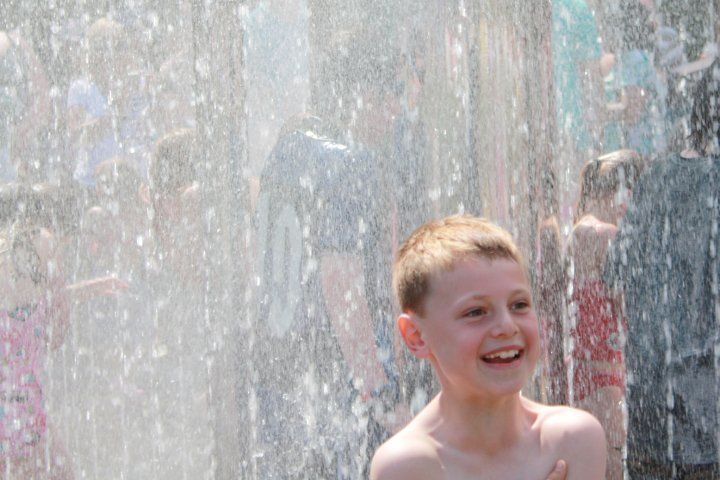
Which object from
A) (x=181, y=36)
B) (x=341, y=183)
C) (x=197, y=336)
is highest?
(x=181, y=36)

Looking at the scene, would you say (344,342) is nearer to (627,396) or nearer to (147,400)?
(627,396)

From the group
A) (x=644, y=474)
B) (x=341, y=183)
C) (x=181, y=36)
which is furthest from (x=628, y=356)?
(x=181, y=36)

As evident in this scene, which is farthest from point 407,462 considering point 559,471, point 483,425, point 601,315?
point 601,315

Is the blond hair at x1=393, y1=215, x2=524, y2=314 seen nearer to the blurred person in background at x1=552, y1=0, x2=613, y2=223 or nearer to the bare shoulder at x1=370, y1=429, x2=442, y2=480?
the bare shoulder at x1=370, y1=429, x2=442, y2=480

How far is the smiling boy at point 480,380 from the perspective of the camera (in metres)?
2.03

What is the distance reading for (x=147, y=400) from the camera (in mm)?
4445

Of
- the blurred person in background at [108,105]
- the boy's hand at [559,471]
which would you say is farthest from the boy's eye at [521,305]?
the blurred person in background at [108,105]

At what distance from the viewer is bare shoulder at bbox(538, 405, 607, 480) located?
6.76ft

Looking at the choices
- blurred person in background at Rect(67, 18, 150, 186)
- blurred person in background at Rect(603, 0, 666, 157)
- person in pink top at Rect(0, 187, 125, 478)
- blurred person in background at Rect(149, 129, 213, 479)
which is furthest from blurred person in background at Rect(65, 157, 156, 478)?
blurred person in background at Rect(603, 0, 666, 157)

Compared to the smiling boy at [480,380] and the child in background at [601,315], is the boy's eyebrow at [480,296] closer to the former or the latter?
the smiling boy at [480,380]

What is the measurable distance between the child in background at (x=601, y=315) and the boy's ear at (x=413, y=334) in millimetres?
1299

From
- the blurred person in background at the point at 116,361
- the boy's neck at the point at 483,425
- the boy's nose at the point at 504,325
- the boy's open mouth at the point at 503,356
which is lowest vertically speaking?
the blurred person in background at the point at 116,361

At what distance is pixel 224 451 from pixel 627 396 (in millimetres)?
1355

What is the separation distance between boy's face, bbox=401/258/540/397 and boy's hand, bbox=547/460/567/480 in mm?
156
